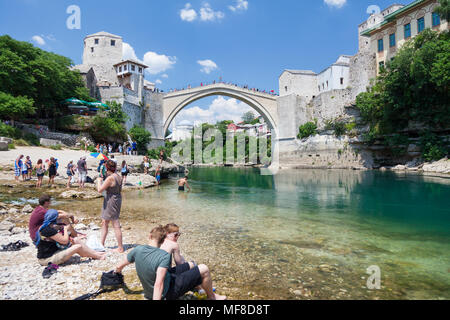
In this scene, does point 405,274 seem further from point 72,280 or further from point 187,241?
point 72,280

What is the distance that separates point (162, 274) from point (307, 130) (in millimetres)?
33123

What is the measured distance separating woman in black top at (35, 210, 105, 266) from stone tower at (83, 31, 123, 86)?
1368 inches

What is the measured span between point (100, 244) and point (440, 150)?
79.1 ft

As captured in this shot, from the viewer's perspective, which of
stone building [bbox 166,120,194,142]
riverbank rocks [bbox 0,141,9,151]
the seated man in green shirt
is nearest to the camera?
the seated man in green shirt

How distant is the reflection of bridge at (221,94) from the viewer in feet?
103

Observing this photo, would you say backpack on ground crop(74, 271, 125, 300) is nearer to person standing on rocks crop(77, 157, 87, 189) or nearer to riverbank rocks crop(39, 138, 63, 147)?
person standing on rocks crop(77, 157, 87, 189)

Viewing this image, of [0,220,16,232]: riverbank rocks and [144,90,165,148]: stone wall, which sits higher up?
[144,90,165,148]: stone wall

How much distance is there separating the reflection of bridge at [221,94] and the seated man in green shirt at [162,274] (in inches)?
1170

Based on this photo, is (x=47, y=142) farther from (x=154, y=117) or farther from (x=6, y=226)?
(x=6, y=226)

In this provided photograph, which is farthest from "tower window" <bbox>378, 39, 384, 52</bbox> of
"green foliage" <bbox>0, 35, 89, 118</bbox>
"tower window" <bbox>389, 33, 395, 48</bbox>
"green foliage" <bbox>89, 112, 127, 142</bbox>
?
"green foliage" <bbox>0, 35, 89, 118</bbox>

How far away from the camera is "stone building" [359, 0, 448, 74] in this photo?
69.7ft

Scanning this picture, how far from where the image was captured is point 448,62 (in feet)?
54.3

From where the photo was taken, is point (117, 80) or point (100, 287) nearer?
point (100, 287)
